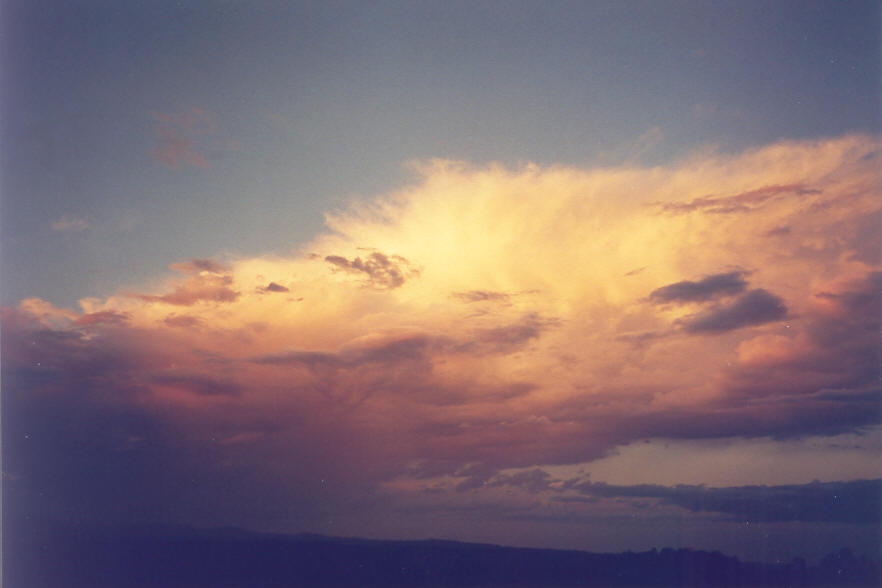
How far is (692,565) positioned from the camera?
6957 millimetres

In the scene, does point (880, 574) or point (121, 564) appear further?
point (121, 564)

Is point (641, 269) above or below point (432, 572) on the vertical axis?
above

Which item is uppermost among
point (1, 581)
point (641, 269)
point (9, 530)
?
point (641, 269)

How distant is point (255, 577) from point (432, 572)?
6.19 ft

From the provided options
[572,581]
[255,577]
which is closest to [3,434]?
[255,577]

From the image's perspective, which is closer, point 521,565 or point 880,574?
point 880,574

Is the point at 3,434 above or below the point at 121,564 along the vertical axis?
above

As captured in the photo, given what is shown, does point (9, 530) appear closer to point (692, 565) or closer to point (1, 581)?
point (1, 581)

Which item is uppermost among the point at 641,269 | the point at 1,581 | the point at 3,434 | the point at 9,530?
the point at 641,269

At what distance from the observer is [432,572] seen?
7.11 meters

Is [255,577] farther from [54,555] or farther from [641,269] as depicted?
[641,269]

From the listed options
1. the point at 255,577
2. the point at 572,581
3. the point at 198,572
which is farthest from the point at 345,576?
the point at 572,581

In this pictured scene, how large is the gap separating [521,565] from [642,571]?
4.00ft

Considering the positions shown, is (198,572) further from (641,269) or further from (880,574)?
(880,574)
